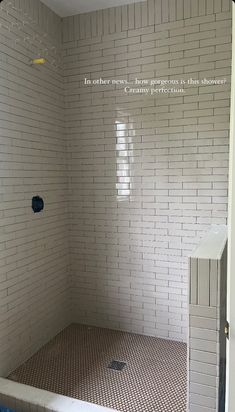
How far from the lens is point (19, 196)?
7.01 feet

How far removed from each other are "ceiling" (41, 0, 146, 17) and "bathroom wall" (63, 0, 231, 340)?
2.1 inches

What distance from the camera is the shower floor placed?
1.86 meters

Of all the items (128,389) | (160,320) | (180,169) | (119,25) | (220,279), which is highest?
(119,25)

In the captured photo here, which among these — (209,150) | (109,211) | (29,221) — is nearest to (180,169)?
(209,150)

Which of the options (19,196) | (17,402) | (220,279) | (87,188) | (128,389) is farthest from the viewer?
(87,188)

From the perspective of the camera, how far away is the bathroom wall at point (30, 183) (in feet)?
6.61

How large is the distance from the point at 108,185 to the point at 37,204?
25.0 inches

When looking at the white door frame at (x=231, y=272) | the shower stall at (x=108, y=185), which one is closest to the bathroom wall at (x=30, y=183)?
the shower stall at (x=108, y=185)

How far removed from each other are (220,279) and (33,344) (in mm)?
1697

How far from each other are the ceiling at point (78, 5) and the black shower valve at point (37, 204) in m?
1.53

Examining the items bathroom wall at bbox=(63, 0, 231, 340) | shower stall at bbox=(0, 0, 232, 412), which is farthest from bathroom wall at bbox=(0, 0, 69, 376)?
bathroom wall at bbox=(63, 0, 231, 340)

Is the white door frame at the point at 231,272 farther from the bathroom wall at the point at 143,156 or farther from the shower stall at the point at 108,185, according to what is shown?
the bathroom wall at the point at 143,156

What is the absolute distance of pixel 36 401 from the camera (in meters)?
1.66

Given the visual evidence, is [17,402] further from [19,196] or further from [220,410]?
[19,196]
